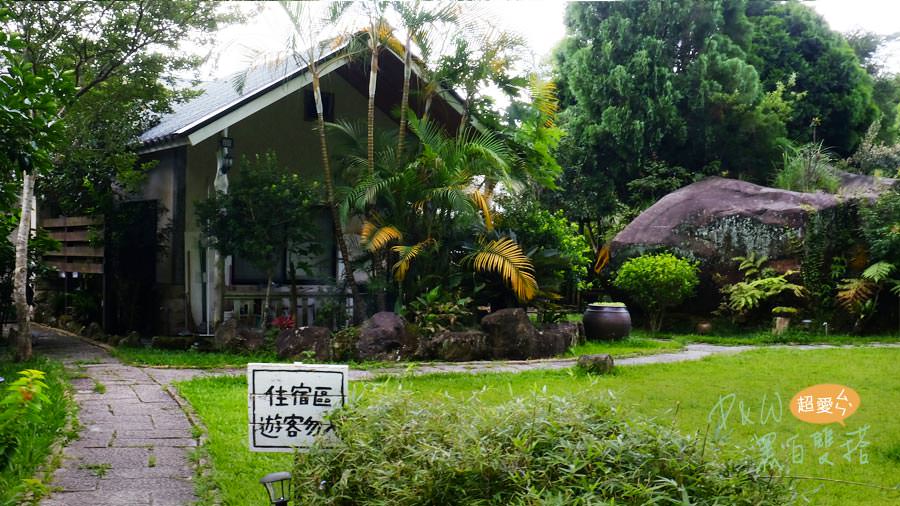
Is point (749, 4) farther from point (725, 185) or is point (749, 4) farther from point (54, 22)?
point (54, 22)

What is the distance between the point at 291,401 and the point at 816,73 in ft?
61.5

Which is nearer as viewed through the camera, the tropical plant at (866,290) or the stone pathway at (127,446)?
the stone pathway at (127,446)

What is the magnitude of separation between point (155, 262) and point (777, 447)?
34.4 ft

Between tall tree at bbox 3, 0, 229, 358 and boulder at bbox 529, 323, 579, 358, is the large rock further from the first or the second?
tall tree at bbox 3, 0, 229, 358

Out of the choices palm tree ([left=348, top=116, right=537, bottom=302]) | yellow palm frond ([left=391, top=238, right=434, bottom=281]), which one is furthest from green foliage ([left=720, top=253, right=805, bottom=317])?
yellow palm frond ([left=391, top=238, right=434, bottom=281])

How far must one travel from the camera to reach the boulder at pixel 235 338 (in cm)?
1013

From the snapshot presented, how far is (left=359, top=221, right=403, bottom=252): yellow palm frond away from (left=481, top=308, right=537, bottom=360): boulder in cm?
156

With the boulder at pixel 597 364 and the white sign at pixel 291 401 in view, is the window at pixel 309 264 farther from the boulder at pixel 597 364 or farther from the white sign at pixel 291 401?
the white sign at pixel 291 401

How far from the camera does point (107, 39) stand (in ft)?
33.4

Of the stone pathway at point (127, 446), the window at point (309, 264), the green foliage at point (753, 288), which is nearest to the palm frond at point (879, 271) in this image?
the green foliage at point (753, 288)

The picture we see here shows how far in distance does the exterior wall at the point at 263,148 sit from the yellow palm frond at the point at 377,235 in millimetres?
1330

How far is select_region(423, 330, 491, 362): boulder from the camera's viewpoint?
32.2 feet

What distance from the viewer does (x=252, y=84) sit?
39.3 ft

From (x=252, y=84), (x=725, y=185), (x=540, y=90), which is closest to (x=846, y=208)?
(x=725, y=185)
